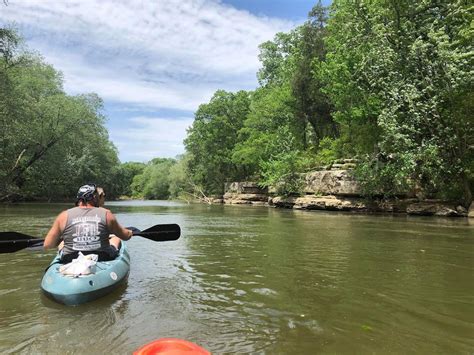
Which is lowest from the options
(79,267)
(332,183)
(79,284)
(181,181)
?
(79,284)

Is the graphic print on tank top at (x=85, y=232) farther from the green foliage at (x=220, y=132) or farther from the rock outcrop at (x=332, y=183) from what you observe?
the green foliage at (x=220, y=132)

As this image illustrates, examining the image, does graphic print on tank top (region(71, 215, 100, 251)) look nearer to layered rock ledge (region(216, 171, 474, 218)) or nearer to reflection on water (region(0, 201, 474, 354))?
reflection on water (region(0, 201, 474, 354))

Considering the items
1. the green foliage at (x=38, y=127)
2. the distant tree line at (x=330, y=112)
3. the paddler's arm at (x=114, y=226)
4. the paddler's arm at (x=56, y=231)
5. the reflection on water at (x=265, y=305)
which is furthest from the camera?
the green foliage at (x=38, y=127)

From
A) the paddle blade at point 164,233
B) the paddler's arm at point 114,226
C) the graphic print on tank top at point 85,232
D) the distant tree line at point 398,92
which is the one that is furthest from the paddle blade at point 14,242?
the distant tree line at point 398,92

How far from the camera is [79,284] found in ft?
16.1

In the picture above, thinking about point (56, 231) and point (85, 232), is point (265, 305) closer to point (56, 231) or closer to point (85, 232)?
point (85, 232)

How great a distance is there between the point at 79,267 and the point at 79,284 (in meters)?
0.24

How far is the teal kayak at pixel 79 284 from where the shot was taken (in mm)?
4844

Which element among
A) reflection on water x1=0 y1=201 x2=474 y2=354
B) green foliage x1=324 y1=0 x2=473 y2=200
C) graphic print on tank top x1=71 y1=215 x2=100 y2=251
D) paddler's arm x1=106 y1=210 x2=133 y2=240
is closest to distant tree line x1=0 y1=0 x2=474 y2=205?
green foliage x1=324 y1=0 x2=473 y2=200

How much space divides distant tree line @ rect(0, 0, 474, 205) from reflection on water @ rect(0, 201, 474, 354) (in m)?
10.8

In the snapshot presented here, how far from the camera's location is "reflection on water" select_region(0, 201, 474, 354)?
3787 millimetres

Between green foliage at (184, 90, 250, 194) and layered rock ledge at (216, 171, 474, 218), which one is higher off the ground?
green foliage at (184, 90, 250, 194)

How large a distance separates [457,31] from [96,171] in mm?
39321

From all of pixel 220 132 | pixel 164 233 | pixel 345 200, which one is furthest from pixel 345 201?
pixel 220 132
